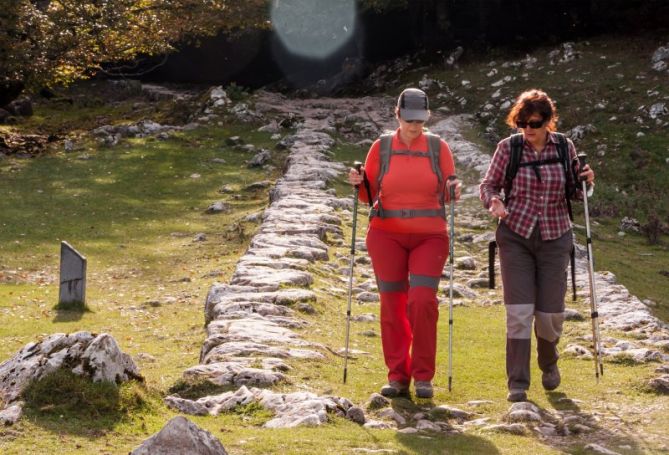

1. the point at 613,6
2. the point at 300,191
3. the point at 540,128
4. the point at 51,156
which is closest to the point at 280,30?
the point at 613,6

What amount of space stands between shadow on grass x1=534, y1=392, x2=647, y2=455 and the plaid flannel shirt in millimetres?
1401

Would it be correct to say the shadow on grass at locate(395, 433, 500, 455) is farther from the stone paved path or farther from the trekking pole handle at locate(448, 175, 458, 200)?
the trekking pole handle at locate(448, 175, 458, 200)

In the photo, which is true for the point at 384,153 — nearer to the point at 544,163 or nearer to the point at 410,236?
the point at 410,236

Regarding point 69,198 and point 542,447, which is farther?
point 69,198

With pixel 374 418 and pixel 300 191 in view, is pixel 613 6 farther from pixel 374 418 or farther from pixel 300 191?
pixel 374 418

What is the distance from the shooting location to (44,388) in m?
7.52

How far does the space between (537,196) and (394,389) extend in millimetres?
1930

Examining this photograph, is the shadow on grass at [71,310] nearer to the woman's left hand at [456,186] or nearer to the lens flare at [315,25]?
the woman's left hand at [456,186]

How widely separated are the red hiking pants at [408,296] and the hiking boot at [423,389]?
1.6 inches

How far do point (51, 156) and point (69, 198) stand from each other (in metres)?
4.87

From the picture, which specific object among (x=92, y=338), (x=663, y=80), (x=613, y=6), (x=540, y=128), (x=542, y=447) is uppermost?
(x=613, y=6)

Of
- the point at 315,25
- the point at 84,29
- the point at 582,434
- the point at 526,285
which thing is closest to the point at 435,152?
the point at 526,285

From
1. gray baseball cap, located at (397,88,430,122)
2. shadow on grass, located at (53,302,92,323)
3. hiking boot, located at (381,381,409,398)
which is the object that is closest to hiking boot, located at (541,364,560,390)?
hiking boot, located at (381,381,409,398)

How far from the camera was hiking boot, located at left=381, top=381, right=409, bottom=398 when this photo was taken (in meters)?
9.01
